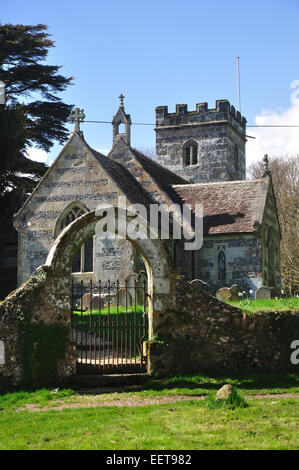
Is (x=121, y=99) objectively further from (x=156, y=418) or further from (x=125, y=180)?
(x=156, y=418)

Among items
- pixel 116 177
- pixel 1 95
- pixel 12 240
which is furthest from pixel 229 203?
pixel 1 95

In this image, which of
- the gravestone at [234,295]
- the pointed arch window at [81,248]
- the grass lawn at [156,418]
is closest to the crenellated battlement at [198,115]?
the pointed arch window at [81,248]

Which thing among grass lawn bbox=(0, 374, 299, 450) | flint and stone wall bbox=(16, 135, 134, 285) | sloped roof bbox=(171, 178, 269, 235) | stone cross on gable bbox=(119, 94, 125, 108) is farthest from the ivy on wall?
stone cross on gable bbox=(119, 94, 125, 108)

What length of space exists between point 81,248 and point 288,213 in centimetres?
1896

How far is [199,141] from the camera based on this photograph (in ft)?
117

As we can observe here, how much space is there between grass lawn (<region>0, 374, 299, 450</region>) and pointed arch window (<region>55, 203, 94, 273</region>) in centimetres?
1137

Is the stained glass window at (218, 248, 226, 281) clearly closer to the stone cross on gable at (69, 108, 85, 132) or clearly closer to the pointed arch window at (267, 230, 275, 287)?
the pointed arch window at (267, 230, 275, 287)

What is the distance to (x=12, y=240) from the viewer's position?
87.1ft

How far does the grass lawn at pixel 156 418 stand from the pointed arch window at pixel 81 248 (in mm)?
11372

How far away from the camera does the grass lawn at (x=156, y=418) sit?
6977 millimetres

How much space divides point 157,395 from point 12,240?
1792cm

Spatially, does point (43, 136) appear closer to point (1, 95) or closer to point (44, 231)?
point (1, 95)

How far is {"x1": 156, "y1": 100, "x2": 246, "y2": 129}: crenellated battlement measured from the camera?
3538cm

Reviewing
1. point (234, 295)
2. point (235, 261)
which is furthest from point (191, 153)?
point (234, 295)
